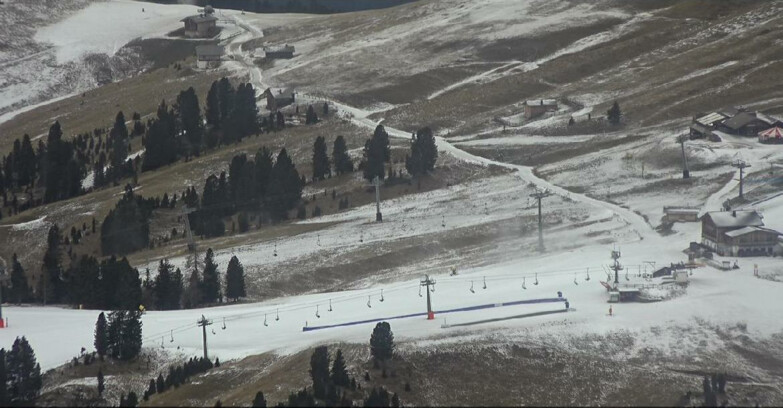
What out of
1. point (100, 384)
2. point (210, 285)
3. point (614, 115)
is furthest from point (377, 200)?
point (100, 384)

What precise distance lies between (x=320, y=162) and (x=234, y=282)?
3710cm

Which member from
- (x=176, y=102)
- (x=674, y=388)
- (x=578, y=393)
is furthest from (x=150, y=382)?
(x=176, y=102)

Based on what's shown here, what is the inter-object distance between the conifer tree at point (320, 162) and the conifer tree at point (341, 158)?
97 centimetres

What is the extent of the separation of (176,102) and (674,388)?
372ft

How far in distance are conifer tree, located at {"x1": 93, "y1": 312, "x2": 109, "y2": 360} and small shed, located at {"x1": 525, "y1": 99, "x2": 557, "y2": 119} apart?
258 feet

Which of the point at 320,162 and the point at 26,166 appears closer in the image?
the point at 320,162

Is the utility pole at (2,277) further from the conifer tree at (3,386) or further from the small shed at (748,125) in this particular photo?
the small shed at (748,125)

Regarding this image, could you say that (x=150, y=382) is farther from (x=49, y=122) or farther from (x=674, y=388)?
(x=49, y=122)

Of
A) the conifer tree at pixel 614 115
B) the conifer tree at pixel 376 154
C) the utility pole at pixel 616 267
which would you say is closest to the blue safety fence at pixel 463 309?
the utility pole at pixel 616 267

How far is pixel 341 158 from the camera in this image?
14688 cm

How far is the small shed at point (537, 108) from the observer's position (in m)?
161

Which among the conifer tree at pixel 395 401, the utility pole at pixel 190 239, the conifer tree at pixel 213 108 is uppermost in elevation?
the conifer tree at pixel 213 108

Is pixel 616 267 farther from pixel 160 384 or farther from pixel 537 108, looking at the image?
pixel 537 108

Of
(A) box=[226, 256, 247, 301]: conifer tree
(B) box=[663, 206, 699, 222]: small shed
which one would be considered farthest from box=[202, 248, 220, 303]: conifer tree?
(B) box=[663, 206, 699, 222]: small shed
